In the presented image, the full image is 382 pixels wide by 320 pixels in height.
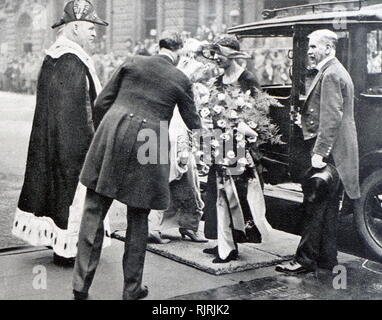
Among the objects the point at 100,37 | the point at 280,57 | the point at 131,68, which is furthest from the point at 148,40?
the point at 131,68

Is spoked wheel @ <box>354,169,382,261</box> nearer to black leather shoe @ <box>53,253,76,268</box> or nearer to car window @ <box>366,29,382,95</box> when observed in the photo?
car window @ <box>366,29,382,95</box>

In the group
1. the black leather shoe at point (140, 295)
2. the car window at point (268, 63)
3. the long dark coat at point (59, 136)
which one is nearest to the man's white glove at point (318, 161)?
the black leather shoe at point (140, 295)

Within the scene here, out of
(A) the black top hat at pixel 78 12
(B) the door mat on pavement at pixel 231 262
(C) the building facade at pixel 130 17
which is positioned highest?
(C) the building facade at pixel 130 17

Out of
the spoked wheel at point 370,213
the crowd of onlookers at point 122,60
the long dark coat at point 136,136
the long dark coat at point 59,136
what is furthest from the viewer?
the crowd of onlookers at point 122,60

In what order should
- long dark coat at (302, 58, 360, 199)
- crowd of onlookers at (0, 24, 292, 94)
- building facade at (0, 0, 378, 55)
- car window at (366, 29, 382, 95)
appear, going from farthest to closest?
building facade at (0, 0, 378, 55), crowd of onlookers at (0, 24, 292, 94), car window at (366, 29, 382, 95), long dark coat at (302, 58, 360, 199)

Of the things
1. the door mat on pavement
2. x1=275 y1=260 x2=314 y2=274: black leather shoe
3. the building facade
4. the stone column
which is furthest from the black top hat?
the stone column

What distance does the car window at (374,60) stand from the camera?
A: 20.7ft

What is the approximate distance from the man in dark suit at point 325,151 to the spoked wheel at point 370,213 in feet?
2.50

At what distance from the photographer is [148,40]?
77.4 ft

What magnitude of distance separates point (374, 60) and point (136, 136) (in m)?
2.98

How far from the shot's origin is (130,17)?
24.8 metres

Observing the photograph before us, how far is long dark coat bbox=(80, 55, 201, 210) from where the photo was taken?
4.45 meters

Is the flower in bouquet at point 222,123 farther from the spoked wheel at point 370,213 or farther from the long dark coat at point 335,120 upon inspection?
the spoked wheel at point 370,213
